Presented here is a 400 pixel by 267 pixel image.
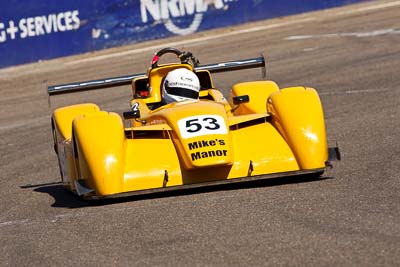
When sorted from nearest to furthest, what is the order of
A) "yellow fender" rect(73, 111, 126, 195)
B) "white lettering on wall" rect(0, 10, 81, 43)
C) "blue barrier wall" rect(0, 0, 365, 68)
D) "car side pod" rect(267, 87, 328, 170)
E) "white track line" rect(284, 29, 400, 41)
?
"yellow fender" rect(73, 111, 126, 195), "car side pod" rect(267, 87, 328, 170), "white track line" rect(284, 29, 400, 41), "white lettering on wall" rect(0, 10, 81, 43), "blue barrier wall" rect(0, 0, 365, 68)

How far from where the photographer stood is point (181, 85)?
9.99m

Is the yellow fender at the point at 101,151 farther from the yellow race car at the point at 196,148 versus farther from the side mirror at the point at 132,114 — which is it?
the side mirror at the point at 132,114

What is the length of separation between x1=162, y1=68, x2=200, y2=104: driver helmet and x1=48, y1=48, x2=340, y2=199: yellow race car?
62 cm

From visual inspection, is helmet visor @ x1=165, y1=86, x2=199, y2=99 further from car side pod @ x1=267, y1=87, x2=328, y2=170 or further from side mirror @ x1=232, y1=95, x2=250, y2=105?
car side pod @ x1=267, y1=87, x2=328, y2=170

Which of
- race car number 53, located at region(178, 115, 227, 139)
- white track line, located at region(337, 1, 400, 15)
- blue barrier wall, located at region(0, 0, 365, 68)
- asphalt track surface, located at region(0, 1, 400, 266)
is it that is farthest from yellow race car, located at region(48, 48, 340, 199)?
white track line, located at region(337, 1, 400, 15)

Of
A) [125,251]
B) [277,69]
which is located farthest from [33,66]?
[125,251]

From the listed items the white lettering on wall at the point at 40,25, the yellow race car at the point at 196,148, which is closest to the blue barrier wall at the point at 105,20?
the white lettering on wall at the point at 40,25

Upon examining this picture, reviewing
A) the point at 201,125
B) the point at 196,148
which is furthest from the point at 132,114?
the point at 196,148

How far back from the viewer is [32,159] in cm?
1247

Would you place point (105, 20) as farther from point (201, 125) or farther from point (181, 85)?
point (201, 125)

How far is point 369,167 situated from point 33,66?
17704mm

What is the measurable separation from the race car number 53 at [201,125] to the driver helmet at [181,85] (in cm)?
122

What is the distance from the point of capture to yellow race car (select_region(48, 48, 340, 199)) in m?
8.51

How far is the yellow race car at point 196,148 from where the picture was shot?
8508 millimetres
